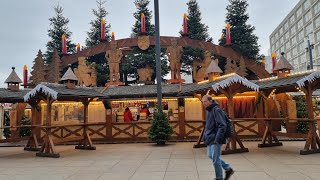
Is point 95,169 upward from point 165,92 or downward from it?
downward

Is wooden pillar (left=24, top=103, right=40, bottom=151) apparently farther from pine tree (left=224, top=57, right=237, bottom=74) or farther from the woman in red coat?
pine tree (left=224, top=57, right=237, bottom=74)

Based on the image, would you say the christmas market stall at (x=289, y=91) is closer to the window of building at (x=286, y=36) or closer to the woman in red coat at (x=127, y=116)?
the woman in red coat at (x=127, y=116)

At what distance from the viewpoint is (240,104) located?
1733cm

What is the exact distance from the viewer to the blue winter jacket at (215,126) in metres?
5.48

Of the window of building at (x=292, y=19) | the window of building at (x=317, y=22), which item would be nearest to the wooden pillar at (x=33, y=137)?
the window of building at (x=317, y=22)

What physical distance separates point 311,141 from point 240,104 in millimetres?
7254

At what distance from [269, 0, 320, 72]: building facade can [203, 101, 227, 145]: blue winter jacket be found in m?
53.8

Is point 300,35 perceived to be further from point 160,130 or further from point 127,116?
point 160,130

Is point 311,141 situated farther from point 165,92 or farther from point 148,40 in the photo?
point 148,40

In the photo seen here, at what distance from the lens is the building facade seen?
58.6m

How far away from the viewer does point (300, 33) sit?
6844 cm

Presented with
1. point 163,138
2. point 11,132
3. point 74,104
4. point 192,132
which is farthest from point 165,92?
point 11,132

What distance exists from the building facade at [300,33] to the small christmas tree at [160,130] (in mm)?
Result: 47759

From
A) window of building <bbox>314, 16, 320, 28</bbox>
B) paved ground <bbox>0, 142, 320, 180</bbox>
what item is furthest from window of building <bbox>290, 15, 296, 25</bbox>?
paved ground <bbox>0, 142, 320, 180</bbox>
